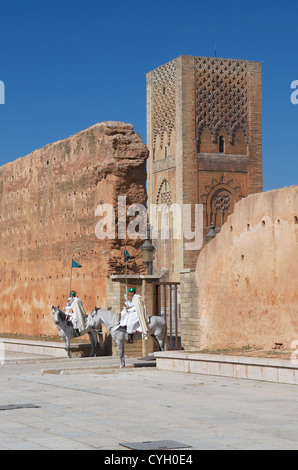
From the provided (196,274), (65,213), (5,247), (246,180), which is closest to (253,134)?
(246,180)

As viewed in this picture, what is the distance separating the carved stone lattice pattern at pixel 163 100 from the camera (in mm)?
47250

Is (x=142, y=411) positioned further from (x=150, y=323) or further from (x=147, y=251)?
(x=147, y=251)

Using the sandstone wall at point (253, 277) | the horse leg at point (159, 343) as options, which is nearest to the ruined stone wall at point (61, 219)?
the horse leg at point (159, 343)

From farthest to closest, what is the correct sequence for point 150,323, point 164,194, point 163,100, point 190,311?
point 163,100, point 164,194, point 190,311, point 150,323

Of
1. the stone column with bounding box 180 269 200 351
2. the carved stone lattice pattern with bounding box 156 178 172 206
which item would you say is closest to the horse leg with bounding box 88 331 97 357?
the stone column with bounding box 180 269 200 351

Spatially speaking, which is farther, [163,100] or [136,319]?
[163,100]

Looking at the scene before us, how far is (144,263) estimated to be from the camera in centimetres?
1880

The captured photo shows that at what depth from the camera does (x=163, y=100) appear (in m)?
48.5

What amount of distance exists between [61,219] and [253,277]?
7.20 metres

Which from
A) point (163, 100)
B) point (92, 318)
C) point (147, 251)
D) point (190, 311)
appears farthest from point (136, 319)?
point (163, 100)

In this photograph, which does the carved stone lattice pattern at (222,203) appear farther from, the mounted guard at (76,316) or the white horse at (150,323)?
the white horse at (150,323)

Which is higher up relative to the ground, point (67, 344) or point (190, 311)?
point (190, 311)

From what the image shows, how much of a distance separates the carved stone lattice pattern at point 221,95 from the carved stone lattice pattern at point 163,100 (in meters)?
1.58
